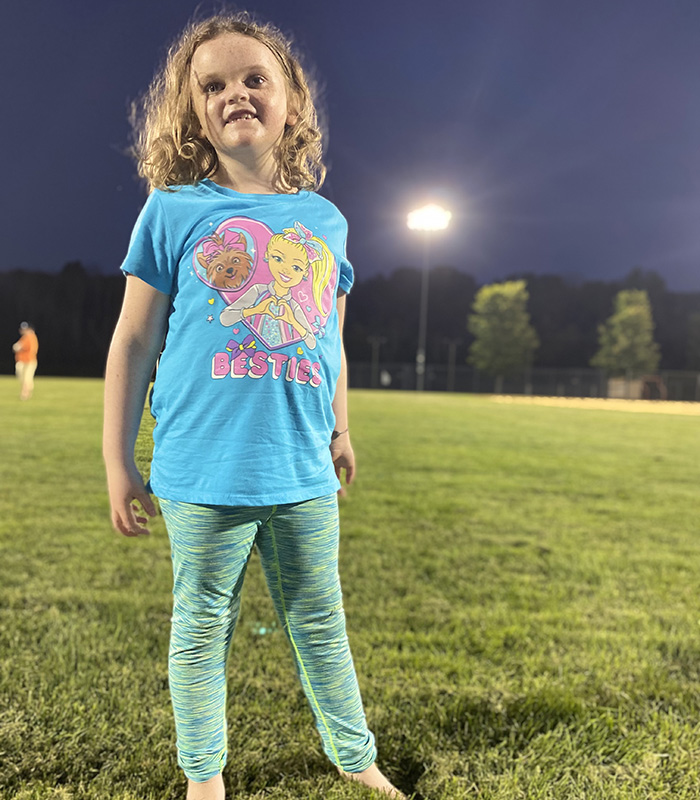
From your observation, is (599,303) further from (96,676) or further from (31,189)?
(96,676)

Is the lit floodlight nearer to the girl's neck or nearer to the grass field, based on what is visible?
the grass field

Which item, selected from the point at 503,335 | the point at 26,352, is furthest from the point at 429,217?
the point at 26,352

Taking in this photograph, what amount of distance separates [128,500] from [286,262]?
617 mm

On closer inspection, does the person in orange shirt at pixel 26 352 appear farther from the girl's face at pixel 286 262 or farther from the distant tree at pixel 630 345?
the distant tree at pixel 630 345

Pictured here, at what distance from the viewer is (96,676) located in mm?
1820

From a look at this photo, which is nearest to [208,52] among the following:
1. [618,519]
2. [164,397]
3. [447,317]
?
[164,397]

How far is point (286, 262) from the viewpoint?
1.18 meters

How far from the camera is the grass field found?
1.44m

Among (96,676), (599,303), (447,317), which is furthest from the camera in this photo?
(447,317)

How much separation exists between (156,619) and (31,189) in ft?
178

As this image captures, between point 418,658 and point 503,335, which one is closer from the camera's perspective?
point 418,658

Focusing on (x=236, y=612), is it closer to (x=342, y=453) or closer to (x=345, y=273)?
(x=342, y=453)

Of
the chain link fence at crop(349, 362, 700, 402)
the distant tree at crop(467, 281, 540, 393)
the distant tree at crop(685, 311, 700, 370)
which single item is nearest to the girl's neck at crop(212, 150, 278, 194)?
the chain link fence at crop(349, 362, 700, 402)

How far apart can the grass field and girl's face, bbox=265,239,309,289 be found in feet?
3.88
